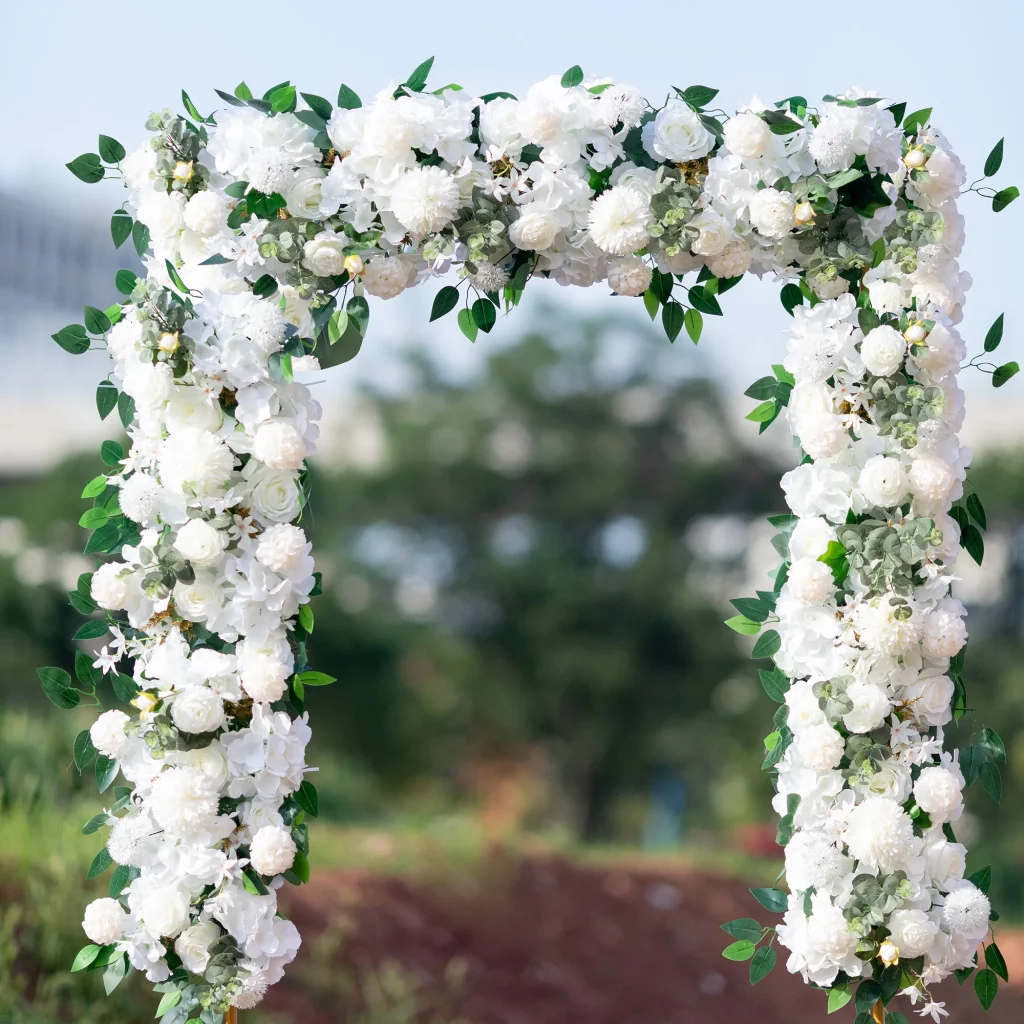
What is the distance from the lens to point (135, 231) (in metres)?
2.43

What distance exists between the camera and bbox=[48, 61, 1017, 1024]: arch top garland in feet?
7.39

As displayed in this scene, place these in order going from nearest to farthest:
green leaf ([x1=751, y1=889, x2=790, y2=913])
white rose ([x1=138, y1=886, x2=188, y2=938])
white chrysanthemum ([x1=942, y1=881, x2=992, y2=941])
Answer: white rose ([x1=138, y1=886, x2=188, y2=938]) < white chrysanthemum ([x1=942, y1=881, x2=992, y2=941]) < green leaf ([x1=751, y1=889, x2=790, y2=913])

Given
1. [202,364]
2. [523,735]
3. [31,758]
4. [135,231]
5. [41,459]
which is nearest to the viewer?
[202,364]

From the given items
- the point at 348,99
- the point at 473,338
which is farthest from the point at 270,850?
Answer: the point at 348,99

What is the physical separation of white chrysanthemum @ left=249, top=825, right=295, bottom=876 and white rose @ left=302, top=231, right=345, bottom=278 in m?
1.13

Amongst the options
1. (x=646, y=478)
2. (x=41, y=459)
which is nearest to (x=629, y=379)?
(x=646, y=478)

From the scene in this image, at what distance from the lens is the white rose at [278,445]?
225 centimetres

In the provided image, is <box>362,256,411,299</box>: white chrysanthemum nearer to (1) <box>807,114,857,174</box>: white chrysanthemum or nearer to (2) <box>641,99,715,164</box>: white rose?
(2) <box>641,99,715,164</box>: white rose

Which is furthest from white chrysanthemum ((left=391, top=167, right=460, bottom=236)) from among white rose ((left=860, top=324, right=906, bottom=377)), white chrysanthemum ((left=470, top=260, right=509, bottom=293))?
white rose ((left=860, top=324, right=906, bottom=377))

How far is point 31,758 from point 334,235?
3480mm

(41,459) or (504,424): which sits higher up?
(504,424)

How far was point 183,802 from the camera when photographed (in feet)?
7.20

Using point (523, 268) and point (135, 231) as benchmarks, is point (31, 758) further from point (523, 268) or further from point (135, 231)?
point (523, 268)

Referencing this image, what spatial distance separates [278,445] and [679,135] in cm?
105
